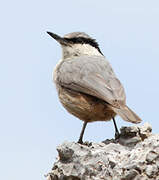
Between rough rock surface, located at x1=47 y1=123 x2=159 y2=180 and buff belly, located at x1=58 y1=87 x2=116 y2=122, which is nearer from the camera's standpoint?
rough rock surface, located at x1=47 y1=123 x2=159 y2=180

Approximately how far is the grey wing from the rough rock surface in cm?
129

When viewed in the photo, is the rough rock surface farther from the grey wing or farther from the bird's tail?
the grey wing

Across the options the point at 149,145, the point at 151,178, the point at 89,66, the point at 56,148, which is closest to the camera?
the point at 151,178

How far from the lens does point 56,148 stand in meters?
5.41

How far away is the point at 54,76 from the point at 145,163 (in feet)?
11.9

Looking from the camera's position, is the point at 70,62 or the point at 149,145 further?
the point at 70,62

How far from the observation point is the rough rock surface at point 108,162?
4.75 metres

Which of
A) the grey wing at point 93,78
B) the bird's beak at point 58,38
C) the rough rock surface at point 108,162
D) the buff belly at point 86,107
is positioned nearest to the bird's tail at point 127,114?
the grey wing at point 93,78

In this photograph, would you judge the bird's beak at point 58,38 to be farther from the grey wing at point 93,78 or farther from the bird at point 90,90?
the grey wing at point 93,78

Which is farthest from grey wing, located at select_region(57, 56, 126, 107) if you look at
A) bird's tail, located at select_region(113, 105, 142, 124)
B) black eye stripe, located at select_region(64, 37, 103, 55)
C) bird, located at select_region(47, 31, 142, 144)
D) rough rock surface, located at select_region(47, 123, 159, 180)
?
rough rock surface, located at select_region(47, 123, 159, 180)

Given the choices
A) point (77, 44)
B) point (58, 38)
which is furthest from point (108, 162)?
point (58, 38)

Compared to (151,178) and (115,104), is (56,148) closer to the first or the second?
(151,178)

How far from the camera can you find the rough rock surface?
Answer: 15.6 ft

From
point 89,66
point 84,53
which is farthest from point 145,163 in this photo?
point 84,53
